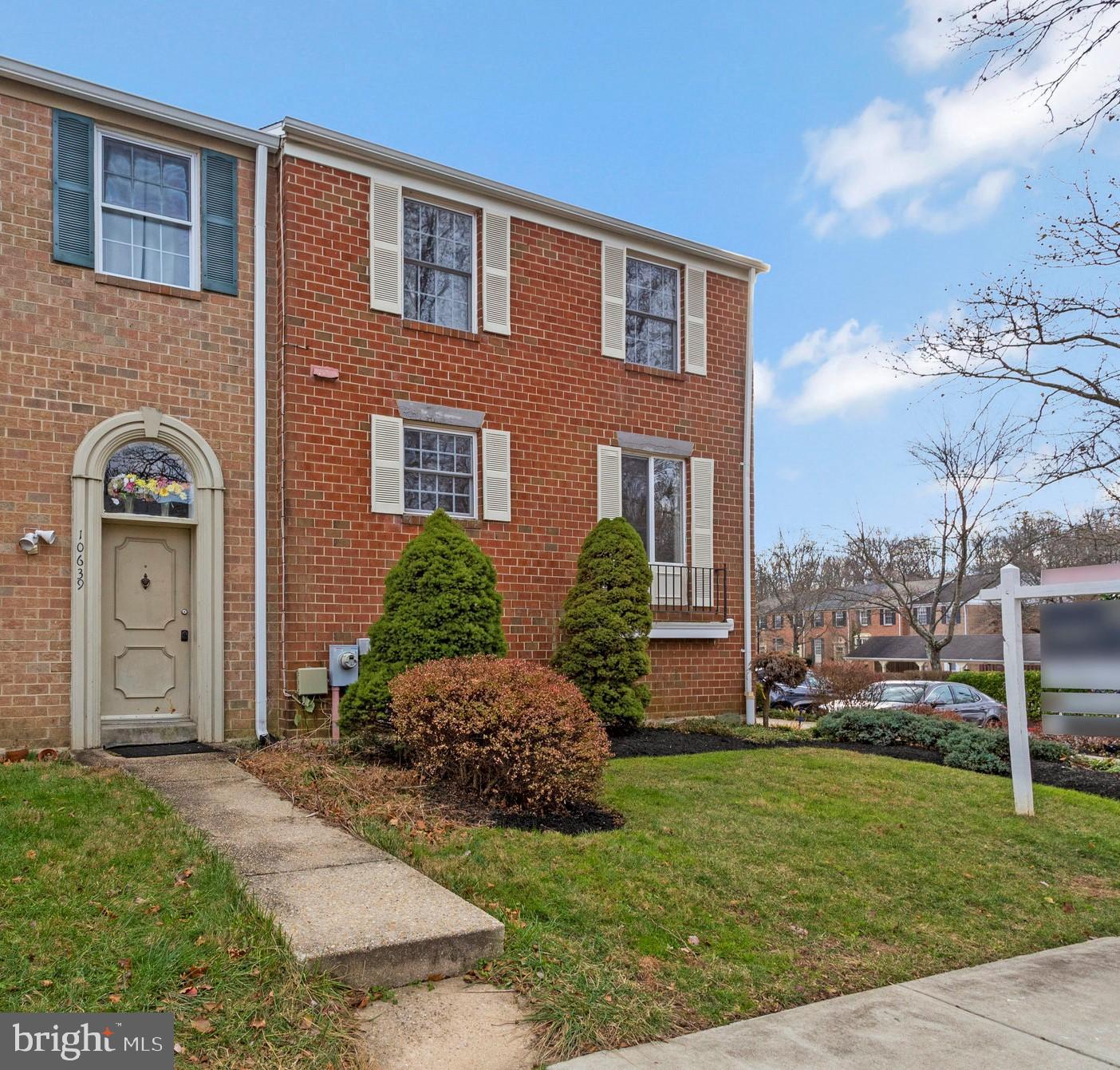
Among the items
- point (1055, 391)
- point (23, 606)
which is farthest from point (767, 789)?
point (23, 606)

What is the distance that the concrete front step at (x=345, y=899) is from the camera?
13.4 feet

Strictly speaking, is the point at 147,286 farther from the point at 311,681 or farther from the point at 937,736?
the point at 937,736

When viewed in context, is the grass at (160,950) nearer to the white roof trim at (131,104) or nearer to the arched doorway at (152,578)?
the arched doorway at (152,578)

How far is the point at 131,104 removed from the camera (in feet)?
31.3

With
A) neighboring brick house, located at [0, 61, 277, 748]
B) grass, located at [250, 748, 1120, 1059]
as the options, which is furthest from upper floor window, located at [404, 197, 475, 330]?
grass, located at [250, 748, 1120, 1059]

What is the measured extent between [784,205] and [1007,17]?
7.10 metres

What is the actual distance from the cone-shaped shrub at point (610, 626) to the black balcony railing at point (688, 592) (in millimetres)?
1156

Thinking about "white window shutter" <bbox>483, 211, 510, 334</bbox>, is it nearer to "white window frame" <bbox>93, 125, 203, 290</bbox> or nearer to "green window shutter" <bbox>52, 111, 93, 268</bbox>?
"white window frame" <bbox>93, 125, 203, 290</bbox>

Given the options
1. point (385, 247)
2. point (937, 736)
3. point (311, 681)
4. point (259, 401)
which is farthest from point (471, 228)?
point (937, 736)

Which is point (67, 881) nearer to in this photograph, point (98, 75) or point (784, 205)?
point (98, 75)

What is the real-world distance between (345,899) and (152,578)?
6.20m

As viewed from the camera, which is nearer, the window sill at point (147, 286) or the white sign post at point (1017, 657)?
the white sign post at point (1017, 657)

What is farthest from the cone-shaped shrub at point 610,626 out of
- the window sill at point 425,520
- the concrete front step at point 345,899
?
the concrete front step at point 345,899

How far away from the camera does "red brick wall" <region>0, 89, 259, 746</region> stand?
8891 mm
